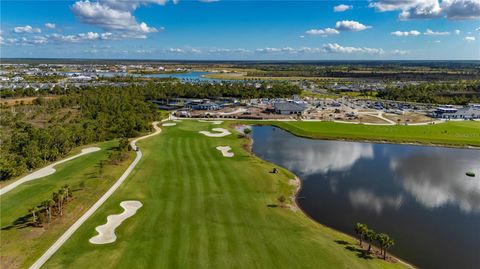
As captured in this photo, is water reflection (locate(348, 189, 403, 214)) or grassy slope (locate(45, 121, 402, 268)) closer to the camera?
grassy slope (locate(45, 121, 402, 268))

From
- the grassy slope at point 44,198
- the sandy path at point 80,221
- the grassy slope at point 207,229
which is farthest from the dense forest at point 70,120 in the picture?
the grassy slope at point 207,229

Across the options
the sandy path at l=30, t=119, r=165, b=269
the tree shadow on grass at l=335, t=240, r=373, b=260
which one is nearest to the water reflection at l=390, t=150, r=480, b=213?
the tree shadow on grass at l=335, t=240, r=373, b=260

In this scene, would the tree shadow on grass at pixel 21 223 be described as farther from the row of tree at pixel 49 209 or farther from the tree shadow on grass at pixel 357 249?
the tree shadow on grass at pixel 357 249

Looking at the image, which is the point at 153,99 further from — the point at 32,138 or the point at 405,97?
the point at 405,97

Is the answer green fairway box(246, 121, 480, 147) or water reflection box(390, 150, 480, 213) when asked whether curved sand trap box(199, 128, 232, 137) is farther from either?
water reflection box(390, 150, 480, 213)

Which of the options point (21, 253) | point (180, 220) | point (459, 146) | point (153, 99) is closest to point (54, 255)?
point (21, 253)

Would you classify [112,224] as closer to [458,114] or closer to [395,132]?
[395,132]

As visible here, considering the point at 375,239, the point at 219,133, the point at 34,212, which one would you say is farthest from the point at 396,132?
the point at 34,212

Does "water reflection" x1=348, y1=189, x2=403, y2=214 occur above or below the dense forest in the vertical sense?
below
